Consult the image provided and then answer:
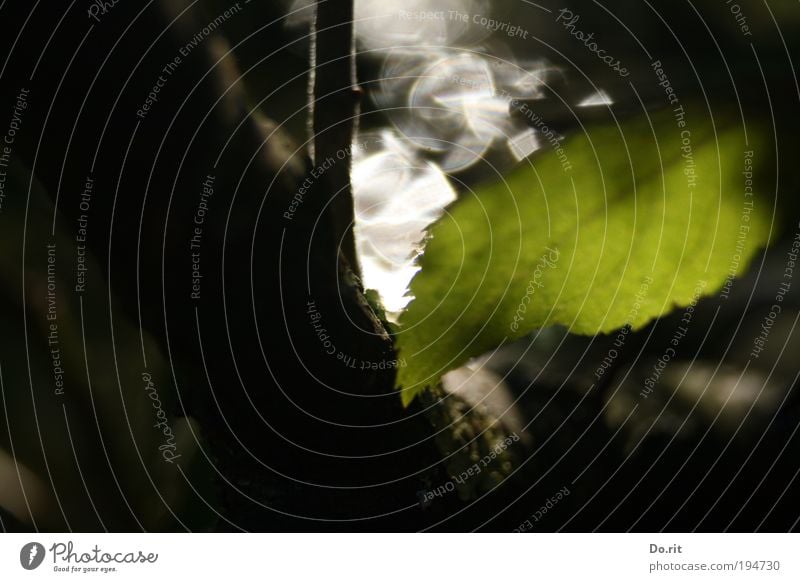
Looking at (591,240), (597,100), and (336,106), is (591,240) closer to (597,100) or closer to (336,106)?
(597,100)

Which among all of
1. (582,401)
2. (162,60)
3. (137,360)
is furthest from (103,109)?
(582,401)

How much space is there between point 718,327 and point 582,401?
0.12m

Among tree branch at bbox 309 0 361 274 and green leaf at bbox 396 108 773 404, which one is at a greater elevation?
tree branch at bbox 309 0 361 274
